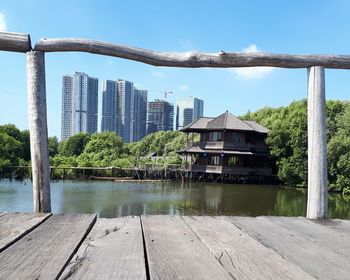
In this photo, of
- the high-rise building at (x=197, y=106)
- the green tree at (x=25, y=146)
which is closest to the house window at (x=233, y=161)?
the green tree at (x=25, y=146)

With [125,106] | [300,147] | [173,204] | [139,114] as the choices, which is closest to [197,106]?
[139,114]

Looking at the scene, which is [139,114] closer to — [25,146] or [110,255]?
[25,146]

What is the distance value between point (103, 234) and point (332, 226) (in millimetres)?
1381

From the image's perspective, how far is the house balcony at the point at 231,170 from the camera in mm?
38250

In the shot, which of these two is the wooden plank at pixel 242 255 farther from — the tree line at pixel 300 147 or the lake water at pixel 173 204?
the tree line at pixel 300 147

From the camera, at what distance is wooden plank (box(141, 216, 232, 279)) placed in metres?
1.39

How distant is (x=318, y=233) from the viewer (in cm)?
225

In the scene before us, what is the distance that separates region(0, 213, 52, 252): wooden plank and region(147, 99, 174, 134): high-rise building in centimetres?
6347

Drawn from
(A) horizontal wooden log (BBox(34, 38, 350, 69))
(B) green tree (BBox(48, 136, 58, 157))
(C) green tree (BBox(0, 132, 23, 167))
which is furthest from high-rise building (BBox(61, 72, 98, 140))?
(B) green tree (BBox(48, 136, 58, 157))

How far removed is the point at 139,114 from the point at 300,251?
5385cm

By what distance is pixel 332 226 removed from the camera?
2.49 metres

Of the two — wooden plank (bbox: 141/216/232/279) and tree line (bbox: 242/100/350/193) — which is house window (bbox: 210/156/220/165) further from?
wooden plank (bbox: 141/216/232/279)

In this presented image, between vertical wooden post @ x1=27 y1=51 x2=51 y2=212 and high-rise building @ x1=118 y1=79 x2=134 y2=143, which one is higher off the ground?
high-rise building @ x1=118 y1=79 x2=134 y2=143

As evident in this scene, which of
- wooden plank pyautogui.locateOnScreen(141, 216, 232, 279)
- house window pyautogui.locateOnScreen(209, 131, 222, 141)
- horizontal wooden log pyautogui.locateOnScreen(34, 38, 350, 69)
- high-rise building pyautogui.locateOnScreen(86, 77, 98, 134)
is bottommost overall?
wooden plank pyautogui.locateOnScreen(141, 216, 232, 279)
